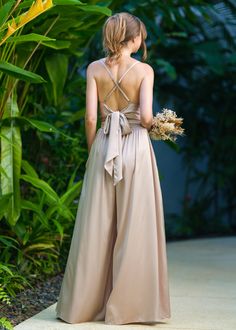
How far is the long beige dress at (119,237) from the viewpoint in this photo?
4531 millimetres

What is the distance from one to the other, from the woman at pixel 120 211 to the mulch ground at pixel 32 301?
1.49ft

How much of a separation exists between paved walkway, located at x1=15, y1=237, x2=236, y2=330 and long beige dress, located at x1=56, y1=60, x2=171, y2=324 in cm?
10

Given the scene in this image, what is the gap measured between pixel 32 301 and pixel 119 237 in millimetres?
1224

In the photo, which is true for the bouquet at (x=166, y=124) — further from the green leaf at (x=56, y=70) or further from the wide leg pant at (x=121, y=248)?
the green leaf at (x=56, y=70)

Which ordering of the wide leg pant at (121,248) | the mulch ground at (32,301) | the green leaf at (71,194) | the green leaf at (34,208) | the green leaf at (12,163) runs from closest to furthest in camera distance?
the wide leg pant at (121,248)
the mulch ground at (32,301)
the green leaf at (12,163)
the green leaf at (34,208)
the green leaf at (71,194)

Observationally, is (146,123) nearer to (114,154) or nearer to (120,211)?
(114,154)

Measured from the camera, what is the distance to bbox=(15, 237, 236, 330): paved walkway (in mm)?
4543

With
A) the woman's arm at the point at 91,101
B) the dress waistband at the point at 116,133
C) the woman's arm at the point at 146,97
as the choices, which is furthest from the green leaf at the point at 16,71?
the woman's arm at the point at 146,97

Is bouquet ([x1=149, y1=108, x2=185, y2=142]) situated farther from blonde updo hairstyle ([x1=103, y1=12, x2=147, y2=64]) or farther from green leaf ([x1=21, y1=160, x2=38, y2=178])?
green leaf ([x1=21, y1=160, x2=38, y2=178])

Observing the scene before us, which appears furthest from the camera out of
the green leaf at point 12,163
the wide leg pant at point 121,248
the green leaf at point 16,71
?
the green leaf at point 12,163

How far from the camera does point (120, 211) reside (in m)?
4.58

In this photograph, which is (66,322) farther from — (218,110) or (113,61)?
(218,110)

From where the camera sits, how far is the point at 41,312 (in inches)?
196

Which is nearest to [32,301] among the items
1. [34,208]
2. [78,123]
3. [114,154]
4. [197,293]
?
[34,208]
